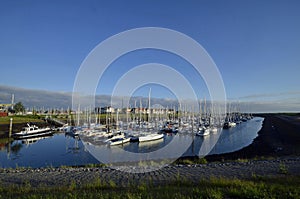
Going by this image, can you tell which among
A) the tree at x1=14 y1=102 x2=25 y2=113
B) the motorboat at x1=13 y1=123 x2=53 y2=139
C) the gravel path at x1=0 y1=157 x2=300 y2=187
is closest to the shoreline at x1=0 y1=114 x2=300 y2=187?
the gravel path at x1=0 y1=157 x2=300 y2=187

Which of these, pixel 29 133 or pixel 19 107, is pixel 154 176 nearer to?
pixel 29 133

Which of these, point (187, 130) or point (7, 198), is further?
point (187, 130)

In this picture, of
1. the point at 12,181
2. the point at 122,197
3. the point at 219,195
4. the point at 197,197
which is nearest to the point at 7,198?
the point at 122,197

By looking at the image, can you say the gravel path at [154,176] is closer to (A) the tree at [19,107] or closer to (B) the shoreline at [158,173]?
(B) the shoreline at [158,173]

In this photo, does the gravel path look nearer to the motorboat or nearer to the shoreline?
the shoreline

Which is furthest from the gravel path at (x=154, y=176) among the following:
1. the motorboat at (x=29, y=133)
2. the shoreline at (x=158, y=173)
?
the motorboat at (x=29, y=133)

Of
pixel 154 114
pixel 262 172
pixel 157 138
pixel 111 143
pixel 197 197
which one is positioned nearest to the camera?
pixel 197 197

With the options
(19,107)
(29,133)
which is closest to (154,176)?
(29,133)

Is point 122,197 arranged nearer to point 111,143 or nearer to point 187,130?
point 111,143

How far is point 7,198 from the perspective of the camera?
704 cm

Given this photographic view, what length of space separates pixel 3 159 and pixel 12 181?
18.1 m

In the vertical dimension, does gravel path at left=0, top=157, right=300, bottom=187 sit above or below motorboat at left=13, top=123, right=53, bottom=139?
above

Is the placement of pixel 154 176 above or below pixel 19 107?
below

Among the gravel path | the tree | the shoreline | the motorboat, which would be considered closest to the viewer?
the gravel path
